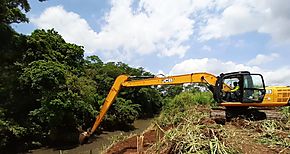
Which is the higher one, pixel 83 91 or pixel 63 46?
pixel 63 46

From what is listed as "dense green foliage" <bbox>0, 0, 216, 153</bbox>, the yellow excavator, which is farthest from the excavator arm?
"dense green foliage" <bbox>0, 0, 216, 153</bbox>

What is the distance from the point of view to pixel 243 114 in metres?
10.3

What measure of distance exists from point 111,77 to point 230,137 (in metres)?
29.7

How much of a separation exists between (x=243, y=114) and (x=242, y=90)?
0.87m

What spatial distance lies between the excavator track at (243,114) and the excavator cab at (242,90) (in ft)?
1.45

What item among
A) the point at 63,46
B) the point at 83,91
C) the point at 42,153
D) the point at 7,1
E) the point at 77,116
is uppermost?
the point at 7,1

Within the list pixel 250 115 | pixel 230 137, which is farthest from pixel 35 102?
pixel 230 137

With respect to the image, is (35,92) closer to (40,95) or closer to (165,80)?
(40,95)

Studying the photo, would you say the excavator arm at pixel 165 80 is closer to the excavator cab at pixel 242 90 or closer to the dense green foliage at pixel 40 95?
the excavator cab at pixel 242 90

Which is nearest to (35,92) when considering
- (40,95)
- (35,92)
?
(35,92)

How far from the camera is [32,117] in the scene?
21000 millimetres

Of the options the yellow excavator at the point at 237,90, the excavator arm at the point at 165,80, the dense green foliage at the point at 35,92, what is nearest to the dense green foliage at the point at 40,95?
the dense green foliage at the point at 35,92

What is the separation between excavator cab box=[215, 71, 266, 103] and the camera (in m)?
9.98

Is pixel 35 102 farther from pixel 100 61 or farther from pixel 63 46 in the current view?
pixel 100 61
